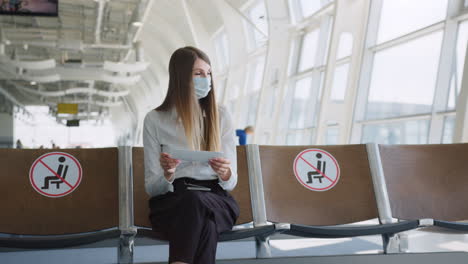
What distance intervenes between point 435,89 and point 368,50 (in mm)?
1791

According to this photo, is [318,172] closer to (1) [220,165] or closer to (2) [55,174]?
(1) [220,165]

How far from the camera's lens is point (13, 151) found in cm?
279

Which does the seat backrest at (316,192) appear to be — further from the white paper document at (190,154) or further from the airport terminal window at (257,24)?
the airport terminal window at (257,24)

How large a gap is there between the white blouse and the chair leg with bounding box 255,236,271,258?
1.77 feet

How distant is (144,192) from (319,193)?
1022mm

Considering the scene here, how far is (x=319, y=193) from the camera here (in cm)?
300

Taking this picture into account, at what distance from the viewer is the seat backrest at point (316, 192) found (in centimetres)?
293

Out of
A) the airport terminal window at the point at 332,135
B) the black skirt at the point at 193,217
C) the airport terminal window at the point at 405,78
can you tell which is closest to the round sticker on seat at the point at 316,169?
the black skirt at the point at 193,217

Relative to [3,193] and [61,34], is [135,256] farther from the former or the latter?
[61,34]

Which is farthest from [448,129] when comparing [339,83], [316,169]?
[316,169]

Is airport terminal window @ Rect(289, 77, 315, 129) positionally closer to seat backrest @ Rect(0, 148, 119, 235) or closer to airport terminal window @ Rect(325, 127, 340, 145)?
airport terminal window @ Rect(325, 127, 340, 145)

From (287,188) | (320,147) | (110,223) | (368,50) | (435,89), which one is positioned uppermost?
(368,50)

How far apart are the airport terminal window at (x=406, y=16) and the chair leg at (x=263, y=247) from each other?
421cm

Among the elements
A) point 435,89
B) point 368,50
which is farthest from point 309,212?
point 368,50
